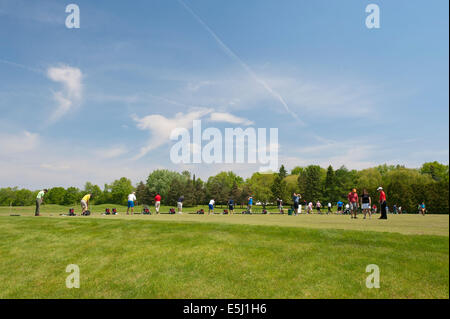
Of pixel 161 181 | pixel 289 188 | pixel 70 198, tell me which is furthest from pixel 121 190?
pixel 289 188

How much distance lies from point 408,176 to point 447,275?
9304 centimetres

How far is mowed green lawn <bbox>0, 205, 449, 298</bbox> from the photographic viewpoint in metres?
9.91

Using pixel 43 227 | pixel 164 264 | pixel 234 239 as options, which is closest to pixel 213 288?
pixel 164 264

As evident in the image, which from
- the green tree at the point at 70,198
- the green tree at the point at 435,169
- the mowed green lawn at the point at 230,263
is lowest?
the green tree at the point at 70,198

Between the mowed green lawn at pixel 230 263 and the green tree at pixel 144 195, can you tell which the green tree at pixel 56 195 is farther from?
the mowed green lawn at pixel 230 263

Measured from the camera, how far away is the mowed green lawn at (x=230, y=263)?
32.5ft

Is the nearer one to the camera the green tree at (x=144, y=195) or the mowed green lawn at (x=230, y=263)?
the mowed green lawn at (x=230, y=263)

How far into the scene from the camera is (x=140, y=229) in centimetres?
1738

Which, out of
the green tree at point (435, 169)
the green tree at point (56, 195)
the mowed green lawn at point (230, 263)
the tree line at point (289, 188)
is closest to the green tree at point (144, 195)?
the tree line at point (289, 188)

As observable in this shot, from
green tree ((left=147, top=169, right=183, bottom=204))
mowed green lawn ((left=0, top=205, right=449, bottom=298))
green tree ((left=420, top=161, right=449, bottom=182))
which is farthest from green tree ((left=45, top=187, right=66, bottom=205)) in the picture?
green tree ((left=420, top=161, right=449, bottom=182))

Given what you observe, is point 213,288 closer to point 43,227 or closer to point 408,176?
point 43,227

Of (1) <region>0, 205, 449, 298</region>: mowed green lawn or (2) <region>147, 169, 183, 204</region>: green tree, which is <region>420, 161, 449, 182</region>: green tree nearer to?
(2) <region>147, 169, 183, 204</region>: green tree

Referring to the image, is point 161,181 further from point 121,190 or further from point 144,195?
point 121,190

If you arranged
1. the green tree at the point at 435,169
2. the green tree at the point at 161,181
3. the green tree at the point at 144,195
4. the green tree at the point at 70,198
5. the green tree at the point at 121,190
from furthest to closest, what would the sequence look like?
the green tree at the point at 121,190, the green tree at the point at 70,198, the green tree at the point at 435,169, the green tree at the point at 161,181, the green tree at the point at 144,195
